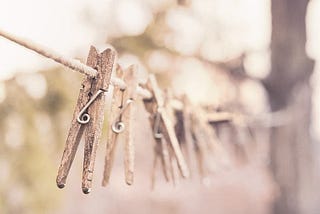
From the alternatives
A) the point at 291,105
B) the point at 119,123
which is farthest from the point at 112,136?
the point at 291,105

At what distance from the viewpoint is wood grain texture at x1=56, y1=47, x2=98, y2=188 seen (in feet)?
2.07

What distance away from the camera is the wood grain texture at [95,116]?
635mm

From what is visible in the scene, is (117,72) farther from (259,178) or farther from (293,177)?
(259,178)

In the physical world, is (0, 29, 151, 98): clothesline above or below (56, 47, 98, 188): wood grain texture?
above

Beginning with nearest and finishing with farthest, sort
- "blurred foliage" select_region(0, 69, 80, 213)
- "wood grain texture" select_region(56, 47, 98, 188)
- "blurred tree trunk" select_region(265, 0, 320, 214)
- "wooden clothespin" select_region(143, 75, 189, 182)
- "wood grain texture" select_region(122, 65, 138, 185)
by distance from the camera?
"wood grain texture" select_region(56, 47, 98, 188)
"wood grain texture" select_region(122, 65, 138, 185)
"wooden clothespin" select_region(143, 75, 189, 182)
"blurred foliage" select_region(0, 69, 80, 213)
"blurred tree trunk" select_region(265, 0, 320, 214)

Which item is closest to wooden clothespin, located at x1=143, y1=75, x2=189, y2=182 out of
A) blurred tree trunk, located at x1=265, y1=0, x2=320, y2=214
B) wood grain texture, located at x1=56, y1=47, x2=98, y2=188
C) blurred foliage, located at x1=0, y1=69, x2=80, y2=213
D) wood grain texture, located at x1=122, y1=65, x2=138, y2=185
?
wood grain texture, located at x1=122, y1=65, x2=138, y2=185

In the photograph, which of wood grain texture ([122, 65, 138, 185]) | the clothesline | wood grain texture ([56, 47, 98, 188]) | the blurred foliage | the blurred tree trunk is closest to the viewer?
the clothesline

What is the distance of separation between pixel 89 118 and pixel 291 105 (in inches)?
77.3

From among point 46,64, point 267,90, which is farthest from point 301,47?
point 46,64

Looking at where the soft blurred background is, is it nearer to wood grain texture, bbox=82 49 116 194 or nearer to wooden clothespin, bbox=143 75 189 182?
wooden clothespin, bbox=143 75 189 182

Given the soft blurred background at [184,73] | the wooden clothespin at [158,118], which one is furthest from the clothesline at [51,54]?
the soft blurred background at [184,73]

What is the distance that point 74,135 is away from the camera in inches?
25.9

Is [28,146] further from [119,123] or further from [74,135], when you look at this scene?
[74,135]

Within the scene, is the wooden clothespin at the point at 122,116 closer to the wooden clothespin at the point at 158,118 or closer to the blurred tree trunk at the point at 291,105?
the wooden clothespin at the point at 158,118
